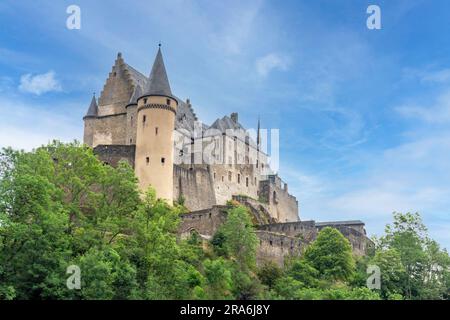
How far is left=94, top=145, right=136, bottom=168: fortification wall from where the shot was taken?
5916cm

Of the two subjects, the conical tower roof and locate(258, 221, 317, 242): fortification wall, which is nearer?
the conical tower roof

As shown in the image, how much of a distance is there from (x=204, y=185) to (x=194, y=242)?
60.8ft

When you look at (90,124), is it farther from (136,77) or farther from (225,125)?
(225,125)

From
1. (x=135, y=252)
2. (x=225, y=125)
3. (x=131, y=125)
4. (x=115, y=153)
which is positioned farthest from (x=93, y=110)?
(x=135, y=252)

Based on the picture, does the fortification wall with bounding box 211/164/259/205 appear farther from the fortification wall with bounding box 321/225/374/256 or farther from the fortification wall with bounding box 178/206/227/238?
the fortification wall with bounding box 178/206/227/238

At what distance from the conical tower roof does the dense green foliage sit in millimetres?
10521

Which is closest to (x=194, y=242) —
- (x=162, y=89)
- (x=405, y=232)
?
(x=162, y=89)

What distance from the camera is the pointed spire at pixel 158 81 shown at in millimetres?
59062

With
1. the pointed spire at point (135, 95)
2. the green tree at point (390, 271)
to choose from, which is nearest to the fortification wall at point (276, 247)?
the green tree at point (390, 271)

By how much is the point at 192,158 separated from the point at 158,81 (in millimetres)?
13720

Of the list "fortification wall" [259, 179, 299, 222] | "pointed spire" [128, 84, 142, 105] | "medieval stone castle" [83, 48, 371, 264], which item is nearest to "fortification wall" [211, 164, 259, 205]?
"medieval stone castle" [83, 48, 371, 264]

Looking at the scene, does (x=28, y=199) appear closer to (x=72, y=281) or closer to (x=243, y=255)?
(x=72, y=281)

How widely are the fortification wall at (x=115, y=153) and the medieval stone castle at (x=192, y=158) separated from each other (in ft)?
0.06

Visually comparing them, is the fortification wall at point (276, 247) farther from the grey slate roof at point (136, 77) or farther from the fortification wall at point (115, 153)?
the grey slate roof at point (136, 77)
